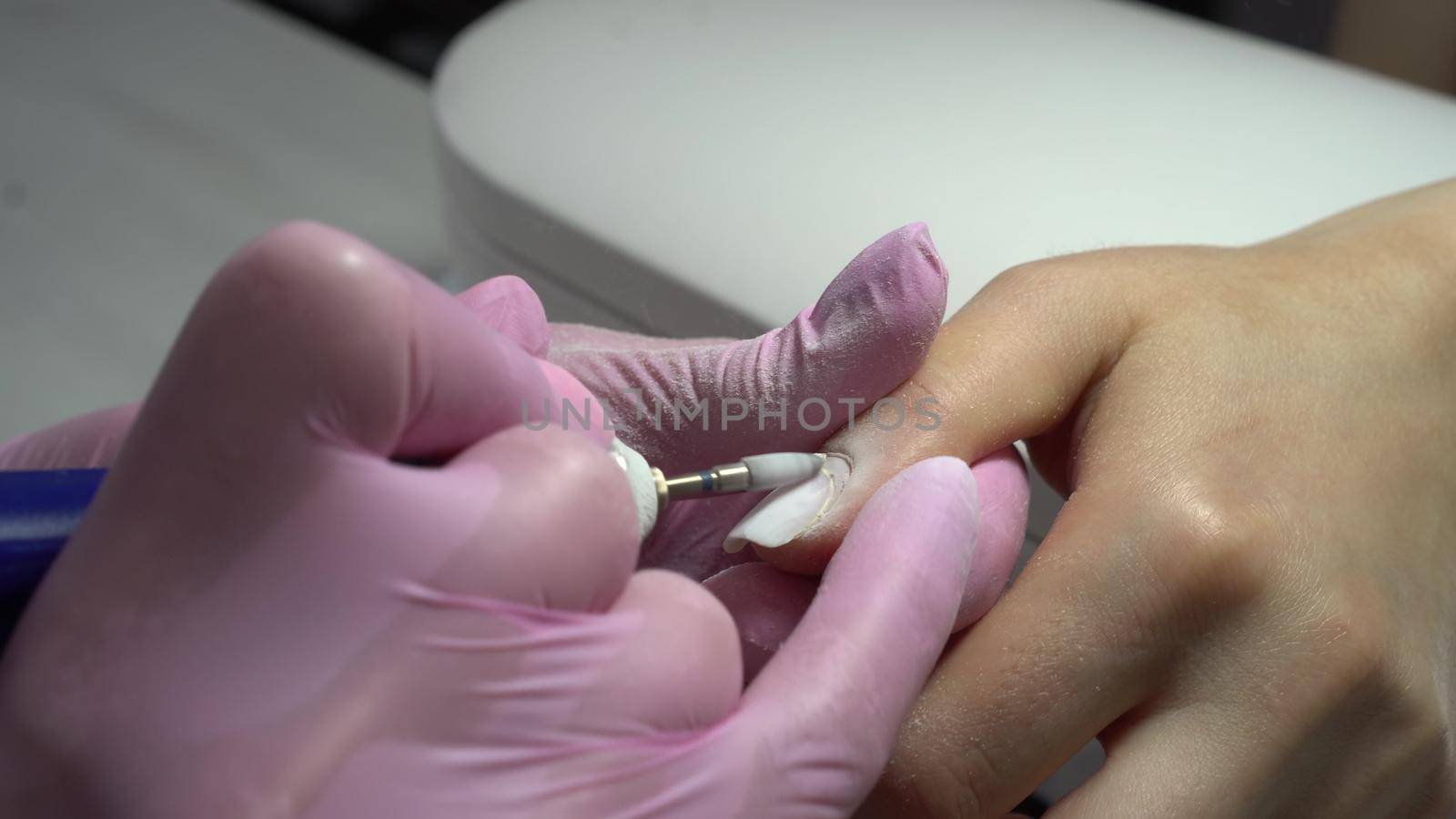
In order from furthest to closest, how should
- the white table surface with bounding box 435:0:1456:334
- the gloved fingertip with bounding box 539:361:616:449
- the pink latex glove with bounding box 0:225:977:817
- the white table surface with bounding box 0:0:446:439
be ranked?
the white table surface with bounding box 0:0:446:439 → the white table surface with bounding box 435:0:1456:334 → the gloved fingertip with bounding box 539:361:616:449 → the pink latex glove with bounding box 0:225:977:817

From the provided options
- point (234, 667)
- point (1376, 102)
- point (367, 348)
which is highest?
point (1376, 102)

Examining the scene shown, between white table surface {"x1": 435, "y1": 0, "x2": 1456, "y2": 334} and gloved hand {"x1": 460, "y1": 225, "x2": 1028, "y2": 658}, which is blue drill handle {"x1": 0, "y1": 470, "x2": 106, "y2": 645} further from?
white table surface {"x1": 435, "y1": 0, "x2": 1456, "y2": 334}

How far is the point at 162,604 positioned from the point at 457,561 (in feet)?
0.34

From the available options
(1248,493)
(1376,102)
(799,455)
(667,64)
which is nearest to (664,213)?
(667,64)

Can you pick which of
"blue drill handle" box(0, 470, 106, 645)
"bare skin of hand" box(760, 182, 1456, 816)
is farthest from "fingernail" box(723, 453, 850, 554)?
"blue drill handle" box(0, 470, 106, 645)

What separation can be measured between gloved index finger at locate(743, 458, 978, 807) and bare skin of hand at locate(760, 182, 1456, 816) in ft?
0.14

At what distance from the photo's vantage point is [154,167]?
1.43m

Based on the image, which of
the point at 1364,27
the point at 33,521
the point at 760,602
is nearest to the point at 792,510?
the point at 760,602

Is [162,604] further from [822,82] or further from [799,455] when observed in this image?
[822,82]

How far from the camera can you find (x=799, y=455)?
59cm

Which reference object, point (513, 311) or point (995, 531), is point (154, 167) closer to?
point (513, 311)

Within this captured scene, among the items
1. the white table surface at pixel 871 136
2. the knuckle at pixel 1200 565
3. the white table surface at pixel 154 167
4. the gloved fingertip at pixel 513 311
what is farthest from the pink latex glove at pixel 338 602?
the white table surface at pixel 154 167

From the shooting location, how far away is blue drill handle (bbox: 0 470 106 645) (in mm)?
448

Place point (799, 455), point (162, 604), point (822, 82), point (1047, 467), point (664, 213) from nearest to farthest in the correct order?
point (162, 604), point (799, 455), point (1047, 467), point (664, 213), point (822, 82)
